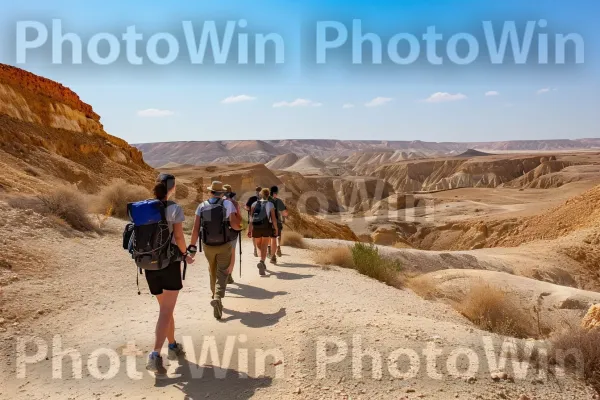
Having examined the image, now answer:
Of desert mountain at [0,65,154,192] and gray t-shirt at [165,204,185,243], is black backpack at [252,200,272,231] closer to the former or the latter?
gray t-shirt at [165,204,185,243]

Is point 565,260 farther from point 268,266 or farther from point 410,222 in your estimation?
point 410,222

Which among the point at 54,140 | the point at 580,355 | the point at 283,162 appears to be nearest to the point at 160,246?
the point at 580,355

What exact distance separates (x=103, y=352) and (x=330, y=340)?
8.53ft

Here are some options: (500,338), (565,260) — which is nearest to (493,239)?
(565,260)

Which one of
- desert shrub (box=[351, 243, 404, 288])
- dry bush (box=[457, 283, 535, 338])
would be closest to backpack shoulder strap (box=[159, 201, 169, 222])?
dry bush (box=[457, 283, 535, 338])

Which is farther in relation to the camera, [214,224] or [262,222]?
[262,222]

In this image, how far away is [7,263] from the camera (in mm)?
7309

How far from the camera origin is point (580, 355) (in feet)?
14.0

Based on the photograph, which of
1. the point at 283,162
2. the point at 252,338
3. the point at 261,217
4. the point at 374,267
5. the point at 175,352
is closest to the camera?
the point at 175,352

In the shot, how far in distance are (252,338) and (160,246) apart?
1.74 metres

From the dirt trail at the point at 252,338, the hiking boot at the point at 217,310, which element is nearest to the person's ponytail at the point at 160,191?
the dirt trail at the point at 252,338

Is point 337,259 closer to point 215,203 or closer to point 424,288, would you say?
point 424,288

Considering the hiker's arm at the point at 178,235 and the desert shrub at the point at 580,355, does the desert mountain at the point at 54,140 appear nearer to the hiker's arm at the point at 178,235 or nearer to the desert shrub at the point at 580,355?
the hiker's arm at the point at 178,235

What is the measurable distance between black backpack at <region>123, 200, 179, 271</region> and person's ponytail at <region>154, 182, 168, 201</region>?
72 mm
